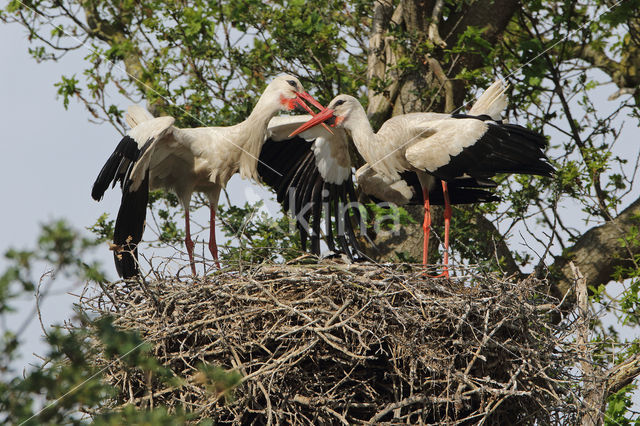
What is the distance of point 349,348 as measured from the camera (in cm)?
495

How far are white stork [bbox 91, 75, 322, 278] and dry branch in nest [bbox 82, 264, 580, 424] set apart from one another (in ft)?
3.81

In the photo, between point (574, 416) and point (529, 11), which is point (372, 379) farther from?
point (529, 11)

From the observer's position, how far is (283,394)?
15.9 feet

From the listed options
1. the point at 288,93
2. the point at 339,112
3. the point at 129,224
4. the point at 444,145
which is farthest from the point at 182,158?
the point at 444,145

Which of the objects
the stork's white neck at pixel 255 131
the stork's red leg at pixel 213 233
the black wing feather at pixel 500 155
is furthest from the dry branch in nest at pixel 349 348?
the stork's red leg at pixel 213 233

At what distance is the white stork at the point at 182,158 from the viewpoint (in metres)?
6.31

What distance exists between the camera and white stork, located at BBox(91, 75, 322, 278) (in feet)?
20.7

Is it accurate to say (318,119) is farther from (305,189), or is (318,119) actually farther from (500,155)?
(500,155)

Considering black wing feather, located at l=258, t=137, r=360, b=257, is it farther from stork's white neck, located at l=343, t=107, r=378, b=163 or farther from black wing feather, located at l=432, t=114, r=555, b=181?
black wing feather, located at l=432, t=114, r=555, b=181

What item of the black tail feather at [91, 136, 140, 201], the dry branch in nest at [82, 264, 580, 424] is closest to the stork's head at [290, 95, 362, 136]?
the black tail feather at [91, 136, 140, 201]

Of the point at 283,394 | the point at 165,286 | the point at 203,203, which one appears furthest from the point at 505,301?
the point at 203,203

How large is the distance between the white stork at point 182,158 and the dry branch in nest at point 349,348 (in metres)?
1.16

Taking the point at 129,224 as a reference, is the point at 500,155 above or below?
below

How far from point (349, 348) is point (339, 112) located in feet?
8.32
